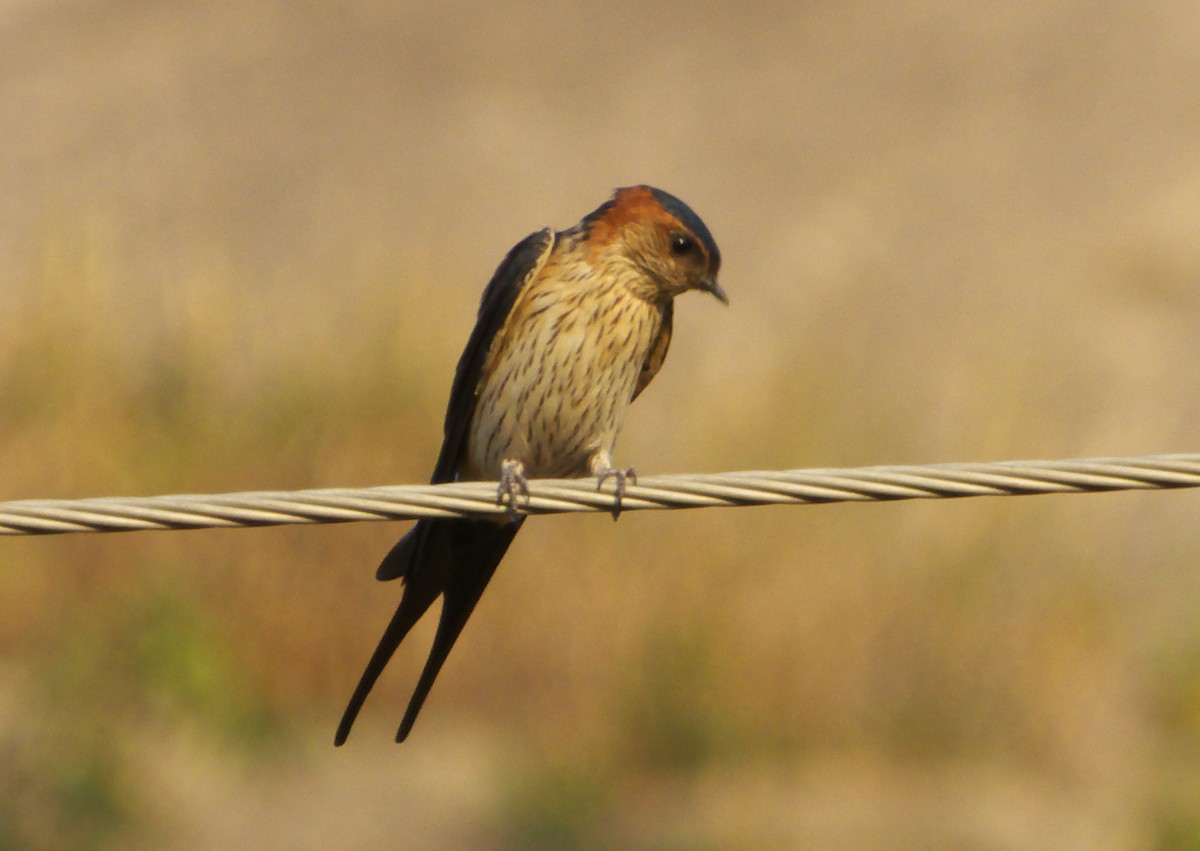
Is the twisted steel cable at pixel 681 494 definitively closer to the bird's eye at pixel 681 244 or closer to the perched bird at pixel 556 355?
the perched bird at pixel 556 355

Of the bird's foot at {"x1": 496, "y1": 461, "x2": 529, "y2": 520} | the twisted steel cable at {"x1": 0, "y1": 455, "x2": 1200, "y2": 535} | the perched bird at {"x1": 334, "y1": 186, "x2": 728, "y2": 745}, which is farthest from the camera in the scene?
the perched bird at {"x1": 334, "y1": 186, "x2": 728, "y2": 745}

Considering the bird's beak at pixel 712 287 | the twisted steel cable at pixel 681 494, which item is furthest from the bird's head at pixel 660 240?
the twisted steel cable at pixel 681 494

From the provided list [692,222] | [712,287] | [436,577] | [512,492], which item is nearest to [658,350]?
[712,287]

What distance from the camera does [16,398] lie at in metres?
12.2

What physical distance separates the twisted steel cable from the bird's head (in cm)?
181

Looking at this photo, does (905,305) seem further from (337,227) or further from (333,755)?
(333,755)

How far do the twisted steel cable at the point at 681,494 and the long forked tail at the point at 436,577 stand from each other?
46.3 inches

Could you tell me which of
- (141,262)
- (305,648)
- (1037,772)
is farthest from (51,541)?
(1037,772)

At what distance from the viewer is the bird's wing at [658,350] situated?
5.34m

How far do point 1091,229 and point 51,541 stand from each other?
11.8 metres

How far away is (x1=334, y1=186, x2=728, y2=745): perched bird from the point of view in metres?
5.03

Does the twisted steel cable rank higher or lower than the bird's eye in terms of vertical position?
lower

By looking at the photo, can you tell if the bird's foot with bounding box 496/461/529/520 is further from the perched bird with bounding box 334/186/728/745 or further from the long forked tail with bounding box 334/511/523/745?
the perched bird with bounding box 334/186/728/745

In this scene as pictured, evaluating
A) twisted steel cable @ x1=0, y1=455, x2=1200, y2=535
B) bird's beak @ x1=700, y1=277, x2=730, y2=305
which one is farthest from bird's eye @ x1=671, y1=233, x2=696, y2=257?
twisted steel cable @ x1=0, y1=455, x2=1200, y2=535
